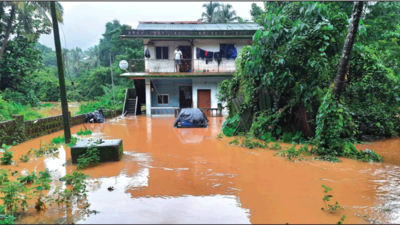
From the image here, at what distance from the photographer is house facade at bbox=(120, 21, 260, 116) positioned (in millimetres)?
18766

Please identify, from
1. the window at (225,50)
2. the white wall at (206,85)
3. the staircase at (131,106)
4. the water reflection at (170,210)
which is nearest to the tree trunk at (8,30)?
the staircase at (131,106)

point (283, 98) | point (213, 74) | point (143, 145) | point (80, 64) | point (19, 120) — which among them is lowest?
point (143, 145)

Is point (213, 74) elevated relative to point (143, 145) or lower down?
elevated

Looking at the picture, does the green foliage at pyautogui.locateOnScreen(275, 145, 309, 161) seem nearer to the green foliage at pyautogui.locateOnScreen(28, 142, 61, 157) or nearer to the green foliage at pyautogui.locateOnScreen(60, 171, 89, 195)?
the green foliage at pyautogui.locateOnScreen(60, 171, 89, 195)

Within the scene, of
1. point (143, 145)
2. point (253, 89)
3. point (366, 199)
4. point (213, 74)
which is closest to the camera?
point (366, 199)

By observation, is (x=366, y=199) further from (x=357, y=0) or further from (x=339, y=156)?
(x=357, y=0)

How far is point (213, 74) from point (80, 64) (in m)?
38.4

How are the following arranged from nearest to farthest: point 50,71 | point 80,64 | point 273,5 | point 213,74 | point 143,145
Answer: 1. point 143,145
2. point 273,5
3. point 213,74
4. point 50,71
5. point 80,64

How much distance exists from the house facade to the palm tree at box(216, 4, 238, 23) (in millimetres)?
18776

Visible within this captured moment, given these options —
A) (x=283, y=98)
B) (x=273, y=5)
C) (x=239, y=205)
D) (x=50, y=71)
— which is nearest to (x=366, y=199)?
(x=239, y=205)

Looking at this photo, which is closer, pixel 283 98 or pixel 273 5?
pixel 283 98

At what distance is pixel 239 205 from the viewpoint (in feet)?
12.9

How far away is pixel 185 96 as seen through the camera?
21.4 metres

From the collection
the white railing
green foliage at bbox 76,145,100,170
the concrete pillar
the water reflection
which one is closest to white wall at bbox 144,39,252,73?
the concrete pillar
